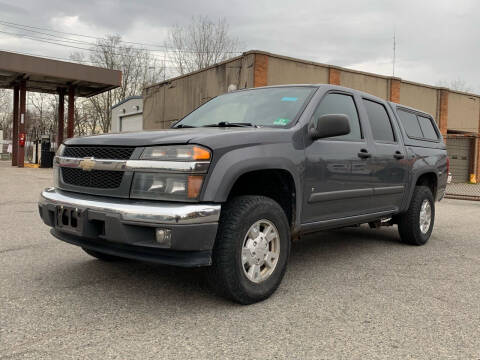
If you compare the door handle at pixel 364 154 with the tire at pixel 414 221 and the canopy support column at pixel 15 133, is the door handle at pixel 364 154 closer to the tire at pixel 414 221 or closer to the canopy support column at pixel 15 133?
the tire at pixel 414 221

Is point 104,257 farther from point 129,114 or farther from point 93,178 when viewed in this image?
point 129,114

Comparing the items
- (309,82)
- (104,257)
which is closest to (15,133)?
→ (309,82)

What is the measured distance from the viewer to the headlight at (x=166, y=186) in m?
2.92

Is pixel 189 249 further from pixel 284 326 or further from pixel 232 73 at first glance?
pixel 232 73

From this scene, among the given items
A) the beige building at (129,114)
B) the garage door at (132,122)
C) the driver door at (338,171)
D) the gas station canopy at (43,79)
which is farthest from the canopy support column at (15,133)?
the driver door at (338,171)

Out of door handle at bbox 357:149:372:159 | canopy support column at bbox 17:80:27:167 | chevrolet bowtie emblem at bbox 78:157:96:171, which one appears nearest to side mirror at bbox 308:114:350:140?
door handle at bbox 357:149:372:159

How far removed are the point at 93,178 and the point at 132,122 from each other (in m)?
27.4

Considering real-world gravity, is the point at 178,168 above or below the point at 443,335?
above

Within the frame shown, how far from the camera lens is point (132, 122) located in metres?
29.8

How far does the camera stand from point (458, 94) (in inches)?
978

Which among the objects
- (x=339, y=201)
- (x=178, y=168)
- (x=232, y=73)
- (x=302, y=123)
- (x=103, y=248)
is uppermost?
(x=232, y=73)

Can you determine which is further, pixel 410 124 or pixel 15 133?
pixel 15 133

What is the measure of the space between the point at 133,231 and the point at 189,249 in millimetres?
386

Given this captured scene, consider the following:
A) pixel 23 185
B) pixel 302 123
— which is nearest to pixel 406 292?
pixel 302 123
